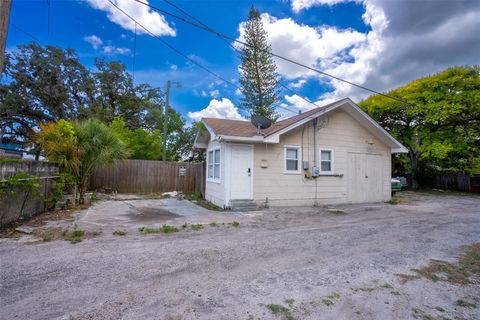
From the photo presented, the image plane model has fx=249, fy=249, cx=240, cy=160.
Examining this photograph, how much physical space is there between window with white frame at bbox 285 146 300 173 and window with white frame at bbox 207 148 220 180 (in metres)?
2.70

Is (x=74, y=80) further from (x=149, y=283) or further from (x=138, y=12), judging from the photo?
(x=149, y=283)

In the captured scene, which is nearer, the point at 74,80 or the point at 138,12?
the point at 138,12

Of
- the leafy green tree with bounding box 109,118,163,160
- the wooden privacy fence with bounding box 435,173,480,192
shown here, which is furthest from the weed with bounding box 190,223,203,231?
the wooden privacy fence with bounding box 435,173,480,192

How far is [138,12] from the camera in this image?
24.5 ft

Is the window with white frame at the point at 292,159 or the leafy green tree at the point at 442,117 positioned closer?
the window with white frame at the point at 292,159

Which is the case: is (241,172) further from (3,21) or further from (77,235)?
(3,21)

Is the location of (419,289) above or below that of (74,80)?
below

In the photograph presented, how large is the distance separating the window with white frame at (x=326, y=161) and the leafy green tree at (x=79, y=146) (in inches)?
311

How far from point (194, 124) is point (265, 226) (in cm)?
1921

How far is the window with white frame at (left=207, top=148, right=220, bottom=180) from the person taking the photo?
9945 millimetres

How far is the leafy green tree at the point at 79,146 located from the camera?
7.78 m

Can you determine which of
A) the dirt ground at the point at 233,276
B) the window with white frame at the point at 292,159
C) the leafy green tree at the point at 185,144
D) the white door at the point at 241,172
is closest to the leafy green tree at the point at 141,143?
the leafy green tree at the point at 185,144

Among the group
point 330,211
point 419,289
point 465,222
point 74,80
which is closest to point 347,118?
point 330,211

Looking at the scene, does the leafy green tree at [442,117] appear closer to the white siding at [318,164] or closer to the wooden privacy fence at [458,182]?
the wooden privacy fence at [458,182]
